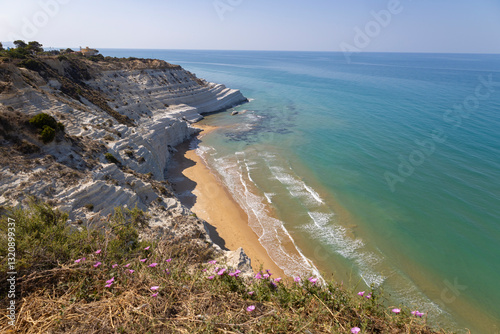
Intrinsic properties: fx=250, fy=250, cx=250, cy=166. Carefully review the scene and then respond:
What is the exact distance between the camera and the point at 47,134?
16.0 m

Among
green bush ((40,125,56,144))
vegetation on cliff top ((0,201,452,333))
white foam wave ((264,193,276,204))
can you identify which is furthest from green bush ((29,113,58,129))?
white foam wave ((264,193,276,204))

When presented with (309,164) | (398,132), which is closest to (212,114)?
(309,164)

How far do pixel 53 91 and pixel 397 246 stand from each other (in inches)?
1389

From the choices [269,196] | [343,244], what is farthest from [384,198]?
[269,196]

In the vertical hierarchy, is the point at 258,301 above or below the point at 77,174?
above

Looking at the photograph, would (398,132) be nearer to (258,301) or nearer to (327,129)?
(327,129)

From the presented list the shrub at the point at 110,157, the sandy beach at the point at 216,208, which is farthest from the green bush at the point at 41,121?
the sandy beach at the point at 216,208

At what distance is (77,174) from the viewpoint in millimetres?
15344

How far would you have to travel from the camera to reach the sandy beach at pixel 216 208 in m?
18.7

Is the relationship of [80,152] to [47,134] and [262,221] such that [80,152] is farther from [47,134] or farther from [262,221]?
[262,221]

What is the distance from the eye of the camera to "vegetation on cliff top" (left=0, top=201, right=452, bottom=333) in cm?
438

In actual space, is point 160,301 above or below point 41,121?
below

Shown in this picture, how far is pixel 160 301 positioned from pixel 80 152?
660 inches

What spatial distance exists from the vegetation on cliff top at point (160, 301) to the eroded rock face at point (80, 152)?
425 cm
